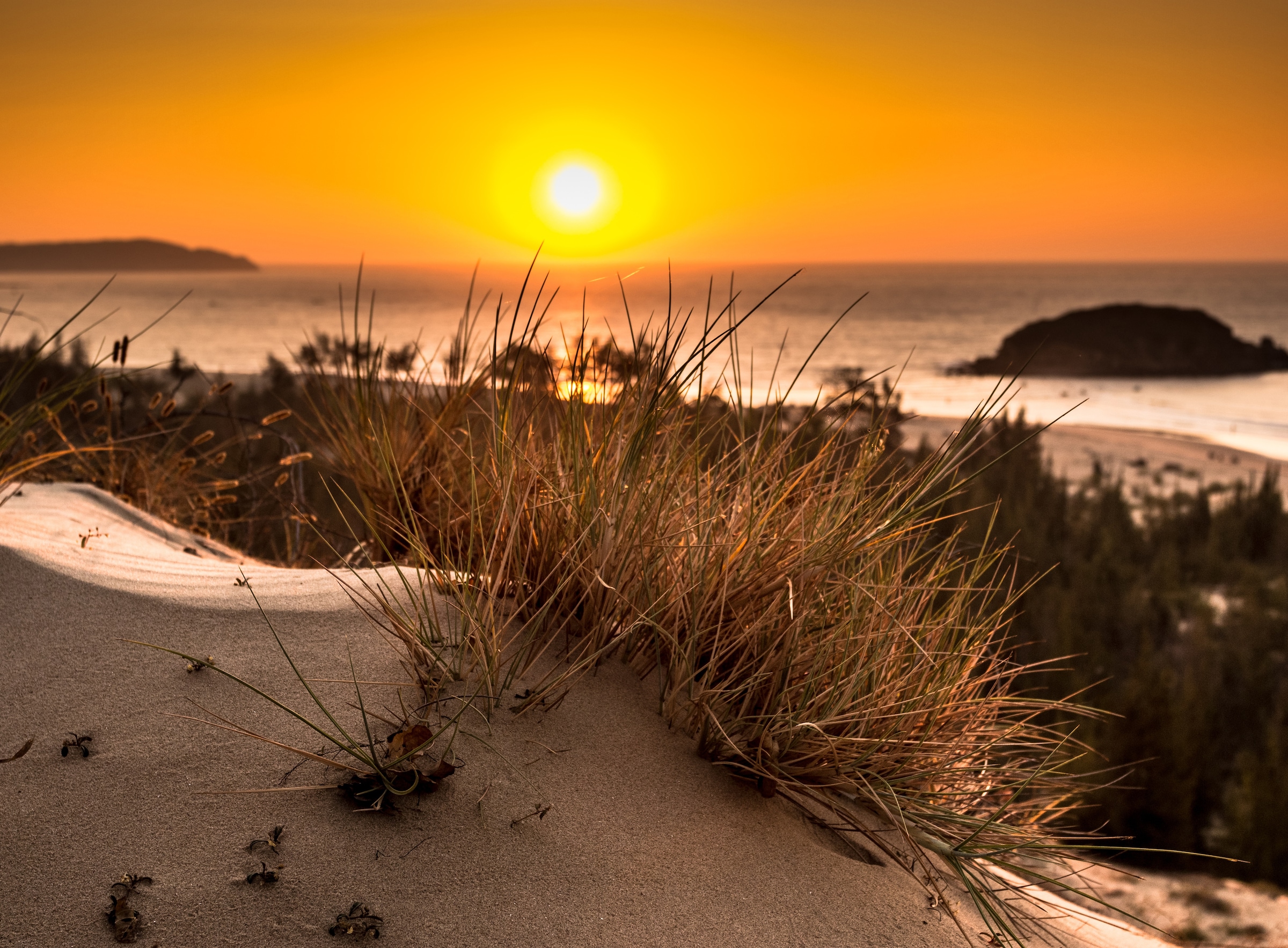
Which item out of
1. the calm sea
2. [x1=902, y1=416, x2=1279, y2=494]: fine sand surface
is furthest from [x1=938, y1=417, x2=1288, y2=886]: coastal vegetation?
the calm sea

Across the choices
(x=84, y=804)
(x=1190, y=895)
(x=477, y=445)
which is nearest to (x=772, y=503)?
(x=477, y=445)

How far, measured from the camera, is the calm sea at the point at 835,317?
33188 millimetres

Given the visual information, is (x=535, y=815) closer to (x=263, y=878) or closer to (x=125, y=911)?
(x=263, y=878)

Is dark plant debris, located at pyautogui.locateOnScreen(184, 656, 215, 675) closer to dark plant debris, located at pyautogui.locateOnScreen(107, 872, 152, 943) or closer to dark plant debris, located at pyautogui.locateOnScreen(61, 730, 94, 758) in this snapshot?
dark plant debris, located at pyautogui.locateOnScreen(61, 730, 94, 758)

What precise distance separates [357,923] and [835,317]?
7661cm

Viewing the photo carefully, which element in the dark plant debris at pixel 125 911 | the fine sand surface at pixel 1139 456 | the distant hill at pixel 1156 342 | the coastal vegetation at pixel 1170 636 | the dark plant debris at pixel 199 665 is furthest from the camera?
the distant hill at pixel 1156 342

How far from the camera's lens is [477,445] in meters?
2.65

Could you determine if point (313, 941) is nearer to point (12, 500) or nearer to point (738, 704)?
point (738, 704)

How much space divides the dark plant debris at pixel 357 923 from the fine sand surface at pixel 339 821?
0.02 m

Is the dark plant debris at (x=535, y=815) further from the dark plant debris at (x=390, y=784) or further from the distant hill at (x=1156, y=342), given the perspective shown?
the distant hill at (x=1156, y=342)

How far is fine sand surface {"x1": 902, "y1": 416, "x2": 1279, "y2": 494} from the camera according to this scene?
86.9 feet

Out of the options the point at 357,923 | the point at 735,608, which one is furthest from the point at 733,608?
the point at 357,923

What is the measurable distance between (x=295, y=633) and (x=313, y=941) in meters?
0.78

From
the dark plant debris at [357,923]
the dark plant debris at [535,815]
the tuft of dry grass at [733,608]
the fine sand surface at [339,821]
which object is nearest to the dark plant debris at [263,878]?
the fine sand surface at [339,821]
